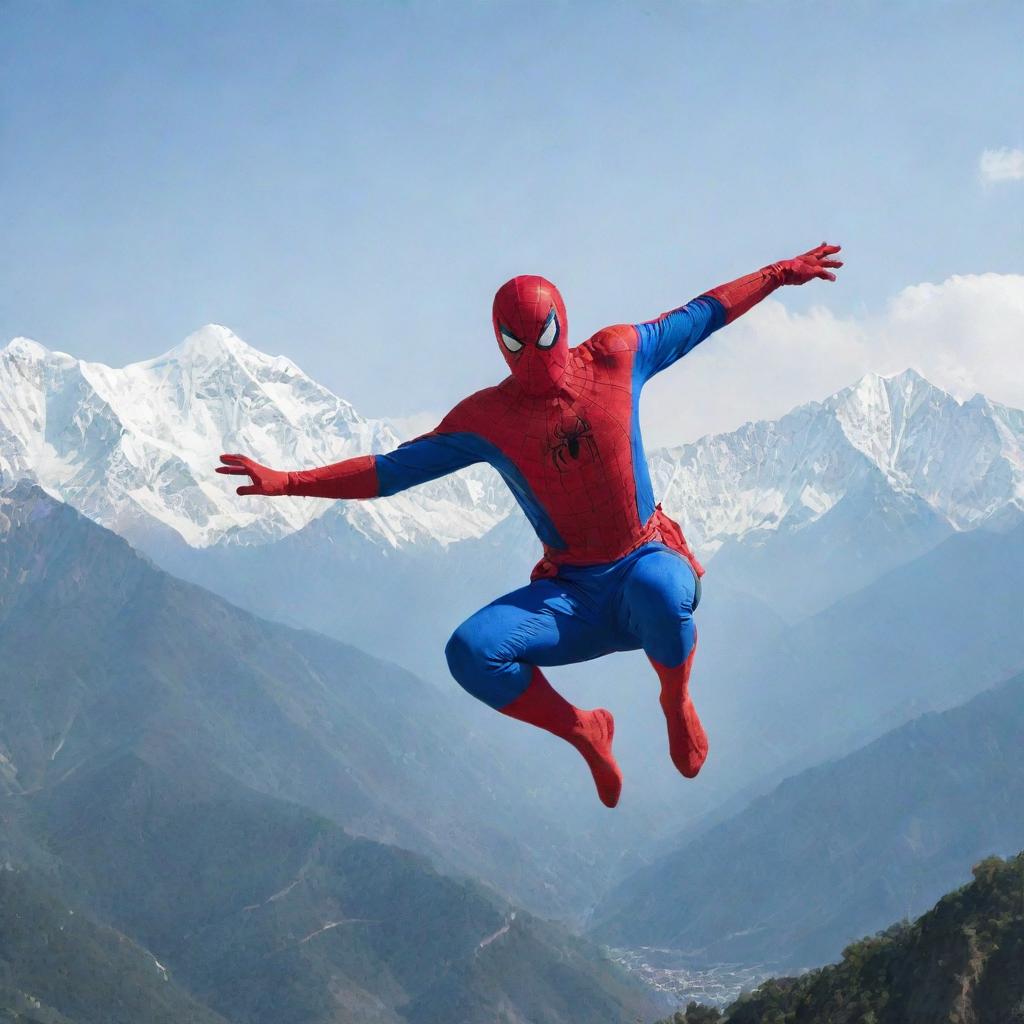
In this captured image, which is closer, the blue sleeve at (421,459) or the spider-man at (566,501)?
the spider-man at (566,501)

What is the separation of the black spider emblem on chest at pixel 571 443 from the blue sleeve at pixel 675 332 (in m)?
0.99

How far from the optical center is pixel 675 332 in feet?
39.7

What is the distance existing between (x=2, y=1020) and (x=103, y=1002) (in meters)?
28.8

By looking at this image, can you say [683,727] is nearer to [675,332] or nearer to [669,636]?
[669,636]

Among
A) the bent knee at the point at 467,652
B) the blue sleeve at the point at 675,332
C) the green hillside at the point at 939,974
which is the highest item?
the blue sleeve at the point at 675,332

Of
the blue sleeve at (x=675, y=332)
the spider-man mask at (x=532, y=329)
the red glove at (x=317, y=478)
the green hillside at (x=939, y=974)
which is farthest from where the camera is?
the green hillside at (x=939, y=974)

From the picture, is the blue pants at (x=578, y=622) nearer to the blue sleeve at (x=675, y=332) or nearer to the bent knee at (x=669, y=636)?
the bent knee at (x=669, y=636)

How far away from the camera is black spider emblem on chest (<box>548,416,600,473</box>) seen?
36.6 feet

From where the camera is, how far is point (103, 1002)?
197 meters

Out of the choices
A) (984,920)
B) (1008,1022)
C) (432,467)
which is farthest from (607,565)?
(984,920)

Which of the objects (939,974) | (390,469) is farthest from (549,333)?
(939,974)

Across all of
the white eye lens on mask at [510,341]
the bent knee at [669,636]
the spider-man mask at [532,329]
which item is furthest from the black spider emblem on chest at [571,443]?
the bent knee at [669,636]

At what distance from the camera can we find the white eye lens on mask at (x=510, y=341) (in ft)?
34.8

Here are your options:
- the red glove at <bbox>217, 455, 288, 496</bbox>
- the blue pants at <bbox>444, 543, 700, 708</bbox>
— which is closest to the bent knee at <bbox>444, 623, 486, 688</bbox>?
the blue pants at <bbox>444, 543, 700, 708</bbox>
